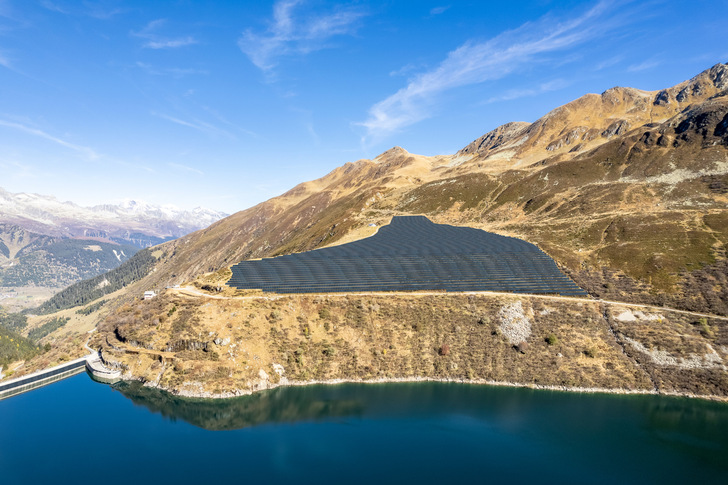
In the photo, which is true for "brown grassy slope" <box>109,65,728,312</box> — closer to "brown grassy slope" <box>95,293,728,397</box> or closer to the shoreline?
"brown grassy slope" <box>95,293,728,397</box>

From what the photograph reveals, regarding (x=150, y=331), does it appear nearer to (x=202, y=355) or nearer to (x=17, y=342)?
(x=202, y=355)

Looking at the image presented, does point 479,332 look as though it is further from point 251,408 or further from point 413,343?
point 251,408

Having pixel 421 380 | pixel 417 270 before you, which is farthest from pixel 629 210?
pixel 421 380

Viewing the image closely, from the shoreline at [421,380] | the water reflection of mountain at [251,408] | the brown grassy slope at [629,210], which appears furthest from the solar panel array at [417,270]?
the water reflection of mountain at [251,408]

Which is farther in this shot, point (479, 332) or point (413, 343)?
point (479, 332)

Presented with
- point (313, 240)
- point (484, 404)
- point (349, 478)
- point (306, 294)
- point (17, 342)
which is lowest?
point (17, 342)

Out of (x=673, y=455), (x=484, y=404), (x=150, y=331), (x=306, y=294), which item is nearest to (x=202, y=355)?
(x=150, y=331)

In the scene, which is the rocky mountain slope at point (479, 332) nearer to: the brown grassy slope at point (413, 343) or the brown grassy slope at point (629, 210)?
the brown grassy slope at point (413, 343)

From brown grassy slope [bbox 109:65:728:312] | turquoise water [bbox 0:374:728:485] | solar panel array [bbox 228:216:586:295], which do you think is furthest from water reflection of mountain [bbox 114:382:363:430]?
brown grassy slope [bbox 109:65:728:312]
